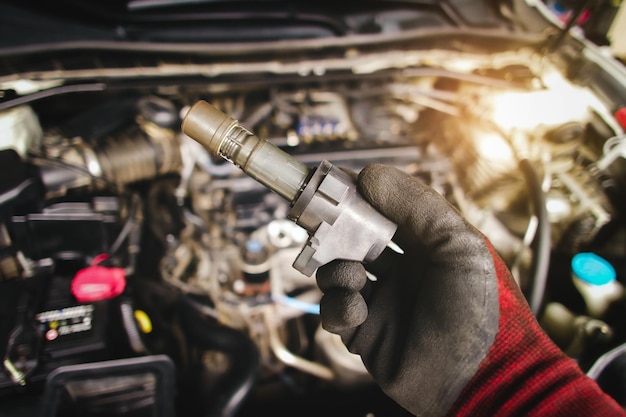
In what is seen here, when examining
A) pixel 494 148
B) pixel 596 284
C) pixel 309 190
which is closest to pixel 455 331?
pixel 309 190

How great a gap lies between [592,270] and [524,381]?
796 mm

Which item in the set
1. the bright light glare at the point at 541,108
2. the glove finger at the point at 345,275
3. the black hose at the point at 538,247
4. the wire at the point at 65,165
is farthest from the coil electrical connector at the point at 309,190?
the bright light glare at the point at 541,108

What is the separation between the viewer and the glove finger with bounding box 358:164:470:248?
0.79 metres

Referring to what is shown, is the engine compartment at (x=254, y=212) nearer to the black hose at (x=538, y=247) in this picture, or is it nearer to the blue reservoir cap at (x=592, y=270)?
the black hose at (x=538, y=247)

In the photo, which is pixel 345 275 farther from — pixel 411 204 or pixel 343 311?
pixel 411 204

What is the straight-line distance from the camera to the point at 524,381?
0.73m

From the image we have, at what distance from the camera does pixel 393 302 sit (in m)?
0.88

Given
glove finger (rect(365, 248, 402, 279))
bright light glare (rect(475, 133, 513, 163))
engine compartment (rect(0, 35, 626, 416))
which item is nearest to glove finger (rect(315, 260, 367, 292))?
glove finger (rect(365, 248, 402, 279))

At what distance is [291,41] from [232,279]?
1037 mm

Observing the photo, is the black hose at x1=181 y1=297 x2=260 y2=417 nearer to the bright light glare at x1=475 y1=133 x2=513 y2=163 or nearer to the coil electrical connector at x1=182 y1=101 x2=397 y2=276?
the coil electrical connector at x1=182 y1=101 x2=397 y2=276

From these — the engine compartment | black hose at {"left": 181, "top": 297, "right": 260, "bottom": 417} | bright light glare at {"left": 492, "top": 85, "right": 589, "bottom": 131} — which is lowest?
black hose at {"left": 181, "top": 297, "right": 260, "bottom": 417}

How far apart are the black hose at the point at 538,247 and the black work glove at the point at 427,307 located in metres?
0.45

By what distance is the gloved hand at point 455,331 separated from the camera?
0.73 m

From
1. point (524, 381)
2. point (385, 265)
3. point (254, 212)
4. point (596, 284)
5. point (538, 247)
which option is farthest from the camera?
point (254, 212)
